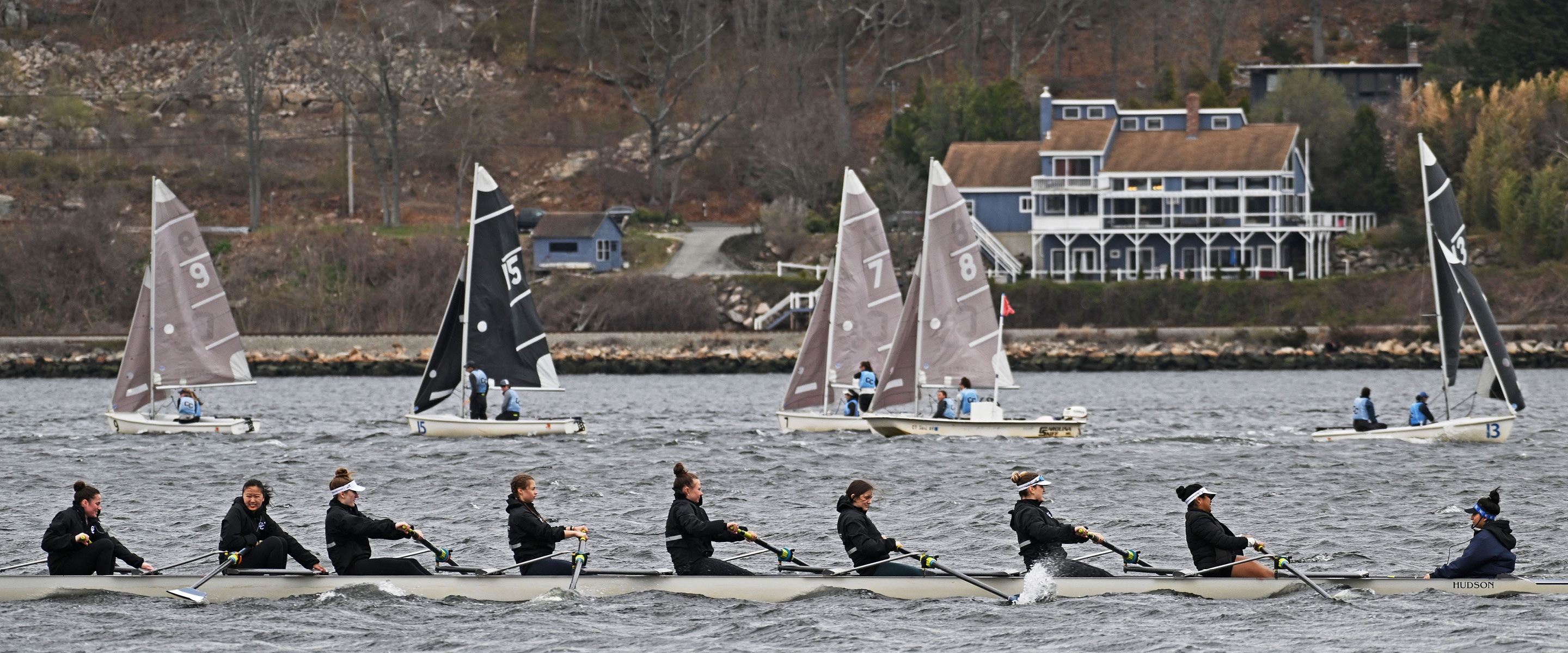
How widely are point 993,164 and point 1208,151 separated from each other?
9.99 metres

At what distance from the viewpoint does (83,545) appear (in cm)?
1880

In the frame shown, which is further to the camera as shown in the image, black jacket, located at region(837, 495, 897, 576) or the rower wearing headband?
black jacket, located at region(837, 495, 897, 576)

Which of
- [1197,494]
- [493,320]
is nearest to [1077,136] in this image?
[493,320]

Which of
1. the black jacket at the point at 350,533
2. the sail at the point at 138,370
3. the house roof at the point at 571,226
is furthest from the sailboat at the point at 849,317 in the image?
the house roof at the point at 571,226

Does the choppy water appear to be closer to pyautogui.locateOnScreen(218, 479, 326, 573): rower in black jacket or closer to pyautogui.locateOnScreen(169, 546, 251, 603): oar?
pyautogui.locateOnScreen(169, 546, 251, 603): oar

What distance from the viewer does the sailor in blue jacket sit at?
18.0 metres

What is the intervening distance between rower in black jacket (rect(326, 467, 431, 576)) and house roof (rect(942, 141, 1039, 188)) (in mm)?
66817

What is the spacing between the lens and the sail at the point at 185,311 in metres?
39.1

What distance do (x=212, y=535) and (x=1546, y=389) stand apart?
1757 inches

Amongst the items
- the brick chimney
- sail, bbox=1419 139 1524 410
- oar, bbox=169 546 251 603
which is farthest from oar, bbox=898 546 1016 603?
the brick chimney

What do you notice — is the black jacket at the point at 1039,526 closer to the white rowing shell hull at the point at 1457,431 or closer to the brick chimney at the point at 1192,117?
the white rowing shell hull at the point at 1457,431

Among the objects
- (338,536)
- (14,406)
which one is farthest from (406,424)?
(338,536)

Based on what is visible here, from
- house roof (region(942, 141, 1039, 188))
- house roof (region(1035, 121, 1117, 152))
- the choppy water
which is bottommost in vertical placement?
the choppy water

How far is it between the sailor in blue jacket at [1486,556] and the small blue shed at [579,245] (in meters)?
67.4
